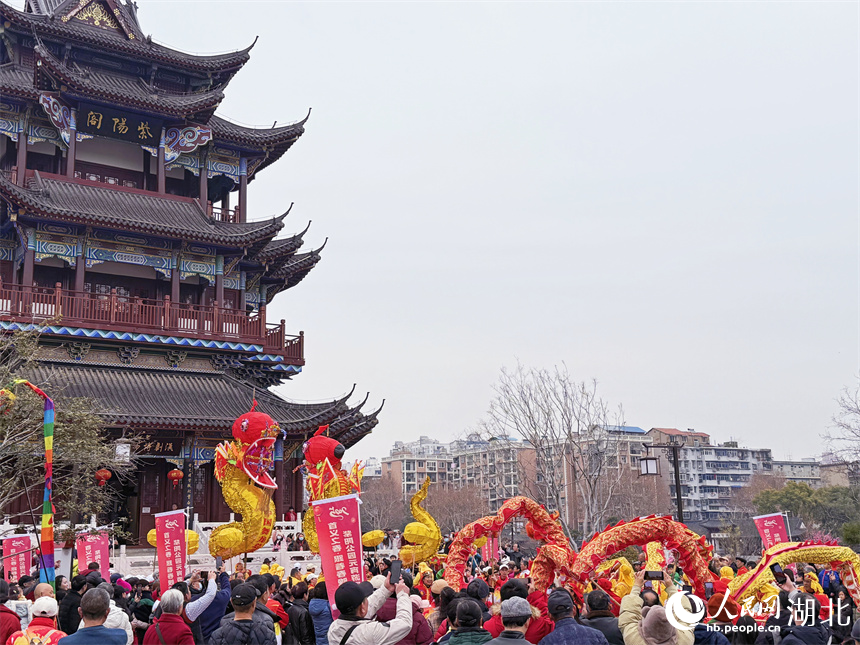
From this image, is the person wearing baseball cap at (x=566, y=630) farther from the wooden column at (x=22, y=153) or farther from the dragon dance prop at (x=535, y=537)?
the wooden column at (x=22, y=153)

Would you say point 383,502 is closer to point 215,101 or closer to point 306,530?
point 215,101

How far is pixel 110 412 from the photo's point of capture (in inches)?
750

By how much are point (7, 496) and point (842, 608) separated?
43.0 ft

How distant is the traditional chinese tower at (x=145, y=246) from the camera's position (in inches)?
824

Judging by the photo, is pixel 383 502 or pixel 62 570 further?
pixel 383 502

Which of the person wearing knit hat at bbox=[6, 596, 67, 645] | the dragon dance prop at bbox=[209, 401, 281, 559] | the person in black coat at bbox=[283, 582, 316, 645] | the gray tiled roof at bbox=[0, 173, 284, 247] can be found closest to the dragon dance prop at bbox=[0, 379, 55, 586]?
the person wearing knit hat at bbox=[6, 596, 67, 645]

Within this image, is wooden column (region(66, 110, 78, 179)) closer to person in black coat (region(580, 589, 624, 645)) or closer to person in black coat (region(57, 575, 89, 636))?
person in black coat (region(57, 575, 89, 636))

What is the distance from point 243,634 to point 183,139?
21673mm

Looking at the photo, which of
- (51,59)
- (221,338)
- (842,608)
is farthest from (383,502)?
(842,608)

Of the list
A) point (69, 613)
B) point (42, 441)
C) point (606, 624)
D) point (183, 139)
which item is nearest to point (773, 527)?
point (606, 624)

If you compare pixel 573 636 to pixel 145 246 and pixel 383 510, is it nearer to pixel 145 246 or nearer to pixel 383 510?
pixel 145 246

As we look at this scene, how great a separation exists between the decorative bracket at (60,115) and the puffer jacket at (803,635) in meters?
22.1

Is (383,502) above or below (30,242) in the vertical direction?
below

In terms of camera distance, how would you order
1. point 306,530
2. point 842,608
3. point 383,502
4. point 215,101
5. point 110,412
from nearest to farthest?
point 842,608 → point 306,530 → point 110,412 → point 215,101 → point 383,502
